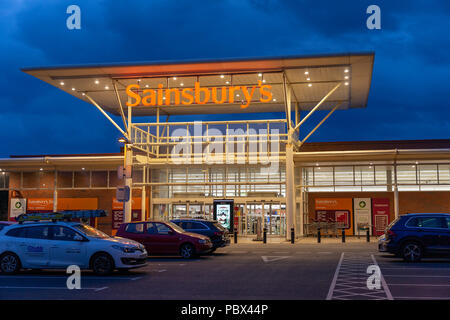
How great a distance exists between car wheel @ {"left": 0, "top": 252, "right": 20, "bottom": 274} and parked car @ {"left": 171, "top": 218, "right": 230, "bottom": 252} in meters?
8.79

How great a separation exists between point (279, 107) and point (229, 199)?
34.4 feet

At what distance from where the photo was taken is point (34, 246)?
1510 centimetres

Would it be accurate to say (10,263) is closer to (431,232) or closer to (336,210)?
(431,232)

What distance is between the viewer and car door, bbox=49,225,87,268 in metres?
Result: 14.9

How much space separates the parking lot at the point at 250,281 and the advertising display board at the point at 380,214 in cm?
1875

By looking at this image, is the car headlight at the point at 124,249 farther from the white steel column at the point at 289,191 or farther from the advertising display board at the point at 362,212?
the advertising display board at the point at 362,212

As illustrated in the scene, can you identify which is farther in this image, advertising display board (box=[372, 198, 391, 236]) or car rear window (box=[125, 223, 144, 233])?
advertising display board (box=[372, 198, 391, 236])

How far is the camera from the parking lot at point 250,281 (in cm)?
1113

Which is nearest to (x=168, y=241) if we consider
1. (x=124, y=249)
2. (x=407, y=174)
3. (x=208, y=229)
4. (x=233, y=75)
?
(x=208, y=229)

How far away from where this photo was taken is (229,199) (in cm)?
3531

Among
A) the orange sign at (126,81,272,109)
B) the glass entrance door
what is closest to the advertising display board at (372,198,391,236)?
the glass entrance door

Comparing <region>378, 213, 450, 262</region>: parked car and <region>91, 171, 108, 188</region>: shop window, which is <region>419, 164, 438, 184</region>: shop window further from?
<region>91, 171, 108, 188</region>: shop window

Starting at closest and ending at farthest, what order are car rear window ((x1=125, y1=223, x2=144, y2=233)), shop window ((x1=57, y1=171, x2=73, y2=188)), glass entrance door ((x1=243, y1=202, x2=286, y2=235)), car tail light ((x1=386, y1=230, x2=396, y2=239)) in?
car tail light ((x1=386, y1=230, x2=396, y2=239))
car rear window ((x1=125, y1=223, x2=144, y2=233))
glass entrance door ((x1=243, y1=202, x2=286, y2=235))
shop window ((x1=57, y1=171, x2=73, y2=188))

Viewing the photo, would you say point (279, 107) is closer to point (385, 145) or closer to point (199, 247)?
point (385, 145)
